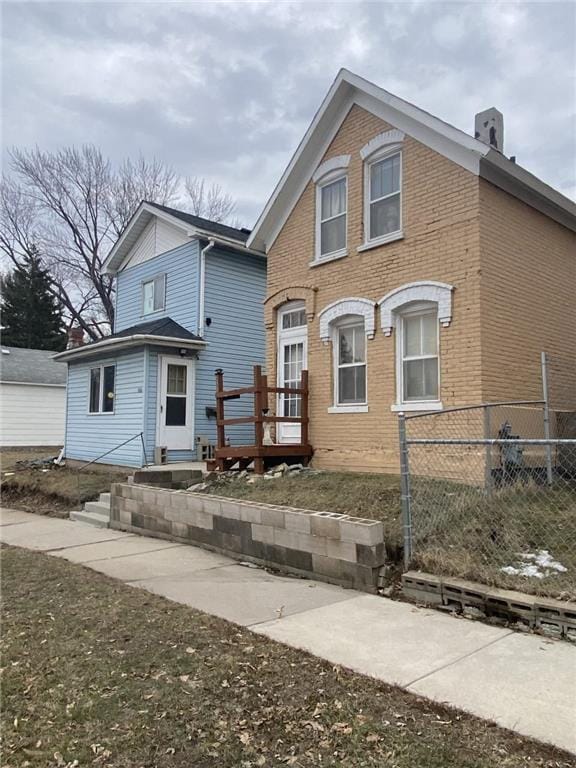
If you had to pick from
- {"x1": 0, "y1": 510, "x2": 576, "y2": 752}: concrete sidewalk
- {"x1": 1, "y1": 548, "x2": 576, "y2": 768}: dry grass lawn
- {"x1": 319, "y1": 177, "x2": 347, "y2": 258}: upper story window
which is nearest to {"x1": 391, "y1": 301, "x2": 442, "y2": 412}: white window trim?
{"x1": 319, "y1": 177, "x2": 347, "y2": 258}: upper story window

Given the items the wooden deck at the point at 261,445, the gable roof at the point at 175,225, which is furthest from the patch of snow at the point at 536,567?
the gable roof at the point at 175,225

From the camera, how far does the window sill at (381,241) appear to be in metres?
9.41

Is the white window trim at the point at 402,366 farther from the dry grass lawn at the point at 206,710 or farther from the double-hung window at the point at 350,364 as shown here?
the dry grass lawn at the point at 206,710

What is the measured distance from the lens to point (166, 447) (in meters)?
14.0

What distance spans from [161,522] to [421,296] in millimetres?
5299

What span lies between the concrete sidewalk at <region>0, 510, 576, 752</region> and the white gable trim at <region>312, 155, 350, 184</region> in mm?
7351

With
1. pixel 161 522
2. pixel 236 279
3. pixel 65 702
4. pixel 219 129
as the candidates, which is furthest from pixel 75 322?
pixel 65 702

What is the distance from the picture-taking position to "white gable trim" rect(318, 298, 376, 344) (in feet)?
31.8

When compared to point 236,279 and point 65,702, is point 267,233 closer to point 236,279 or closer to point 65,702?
point 236,279

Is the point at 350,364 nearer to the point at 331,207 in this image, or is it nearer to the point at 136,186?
the point at 331,207

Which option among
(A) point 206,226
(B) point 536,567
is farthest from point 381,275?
(A) point 206,226

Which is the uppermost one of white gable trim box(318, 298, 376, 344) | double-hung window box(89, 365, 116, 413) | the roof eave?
the roof eave

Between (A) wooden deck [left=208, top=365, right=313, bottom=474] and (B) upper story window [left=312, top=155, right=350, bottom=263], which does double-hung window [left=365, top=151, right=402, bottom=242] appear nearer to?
(B) upper story window [left=312, top=155, right=350, bottom=263]

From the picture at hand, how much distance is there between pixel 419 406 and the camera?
890cm
